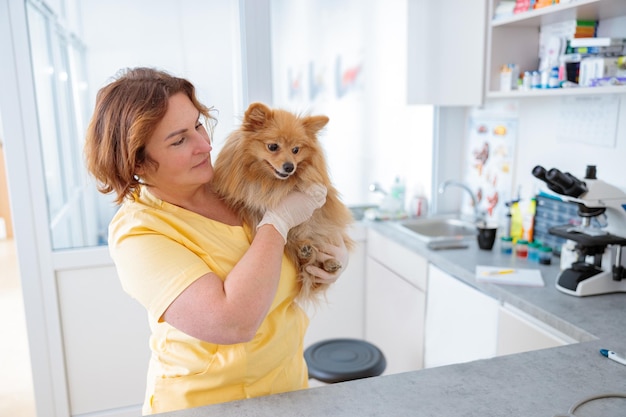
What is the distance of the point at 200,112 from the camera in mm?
1309

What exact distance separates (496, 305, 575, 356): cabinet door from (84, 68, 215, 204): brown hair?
1.40 m

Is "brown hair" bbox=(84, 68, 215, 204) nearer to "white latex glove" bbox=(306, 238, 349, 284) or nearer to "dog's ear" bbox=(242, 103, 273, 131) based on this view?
"dog's ear" bbox=(242, 103, 273, 131)

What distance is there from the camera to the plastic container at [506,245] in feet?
8.04

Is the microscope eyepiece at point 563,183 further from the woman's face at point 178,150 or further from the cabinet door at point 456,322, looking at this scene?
the woman's face at point 178,150

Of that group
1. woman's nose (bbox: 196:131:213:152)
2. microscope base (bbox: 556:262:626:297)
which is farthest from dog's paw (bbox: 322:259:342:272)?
microscope base (bbox: 556:262:626:297)

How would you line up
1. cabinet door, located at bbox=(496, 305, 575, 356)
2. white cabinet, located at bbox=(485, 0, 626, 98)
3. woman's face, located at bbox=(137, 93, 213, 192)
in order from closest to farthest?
woman's face, located at bbox=(137, 93, 213, 192) < cabinet door, located at bbox=(496, 305, 575, 356) < white cabinet, located at bbox=(485, 0, 626, 98)

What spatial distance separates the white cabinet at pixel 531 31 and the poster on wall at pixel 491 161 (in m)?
0.46

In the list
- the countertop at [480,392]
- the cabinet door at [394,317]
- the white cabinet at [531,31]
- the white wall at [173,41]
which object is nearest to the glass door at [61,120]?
the white wall at [173,41]

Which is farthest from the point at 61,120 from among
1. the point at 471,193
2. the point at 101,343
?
the point at 471,193

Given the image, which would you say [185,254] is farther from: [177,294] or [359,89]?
[359,89]

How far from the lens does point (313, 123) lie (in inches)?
61.3

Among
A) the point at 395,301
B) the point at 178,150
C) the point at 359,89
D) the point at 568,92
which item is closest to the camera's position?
the point at 178,150

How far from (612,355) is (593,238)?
71cm

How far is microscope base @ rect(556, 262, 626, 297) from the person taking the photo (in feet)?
6.16
